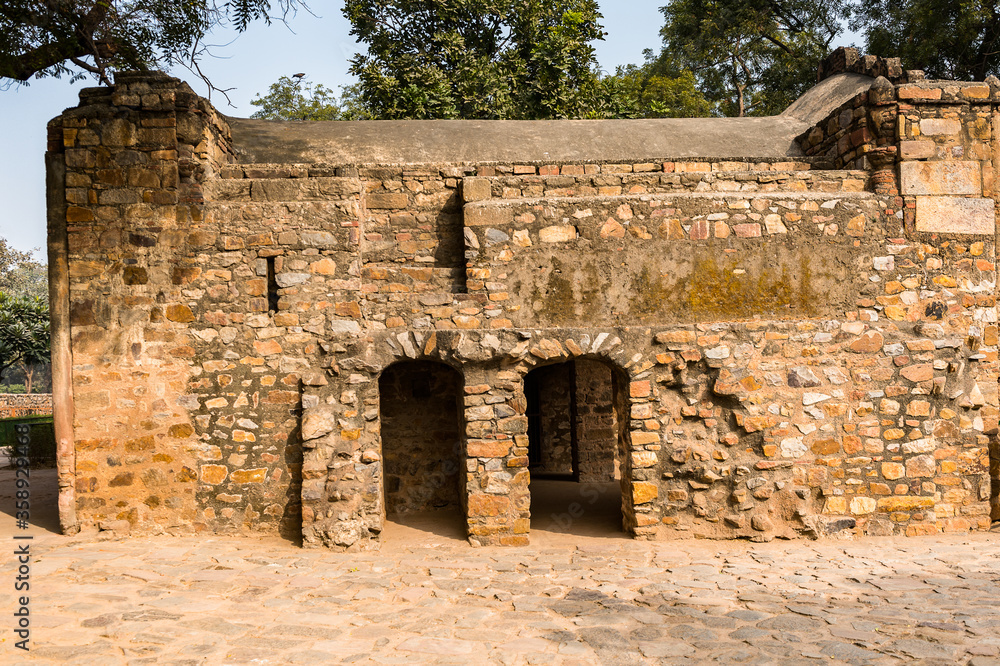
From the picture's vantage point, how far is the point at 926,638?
14.0 feet

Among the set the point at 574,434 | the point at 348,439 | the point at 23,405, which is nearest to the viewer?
the point at 348,439

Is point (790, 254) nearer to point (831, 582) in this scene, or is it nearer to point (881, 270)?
point (881, 270)

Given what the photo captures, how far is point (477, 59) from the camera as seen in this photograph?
49.1ft

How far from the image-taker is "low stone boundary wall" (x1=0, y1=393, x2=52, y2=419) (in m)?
24.8

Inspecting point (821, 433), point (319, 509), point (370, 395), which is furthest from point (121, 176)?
point (821, 433)

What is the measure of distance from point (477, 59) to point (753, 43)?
8720mm

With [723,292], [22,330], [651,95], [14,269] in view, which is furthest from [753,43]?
[14,269]

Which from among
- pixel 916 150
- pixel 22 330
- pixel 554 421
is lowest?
pixel 554 421

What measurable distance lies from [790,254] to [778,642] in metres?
3.85

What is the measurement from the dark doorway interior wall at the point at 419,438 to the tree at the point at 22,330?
16099mm

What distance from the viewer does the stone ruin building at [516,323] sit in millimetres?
6539

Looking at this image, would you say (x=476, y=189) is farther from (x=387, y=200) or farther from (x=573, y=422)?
(x=573, y=422)

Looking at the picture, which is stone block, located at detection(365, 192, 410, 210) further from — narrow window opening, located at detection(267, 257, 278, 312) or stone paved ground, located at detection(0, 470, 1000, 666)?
stone paved ground, located at detection(0, 470, 1000, 666)

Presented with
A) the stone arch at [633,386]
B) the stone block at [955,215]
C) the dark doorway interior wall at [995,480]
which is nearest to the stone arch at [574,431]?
the stone arch at [633,386]
